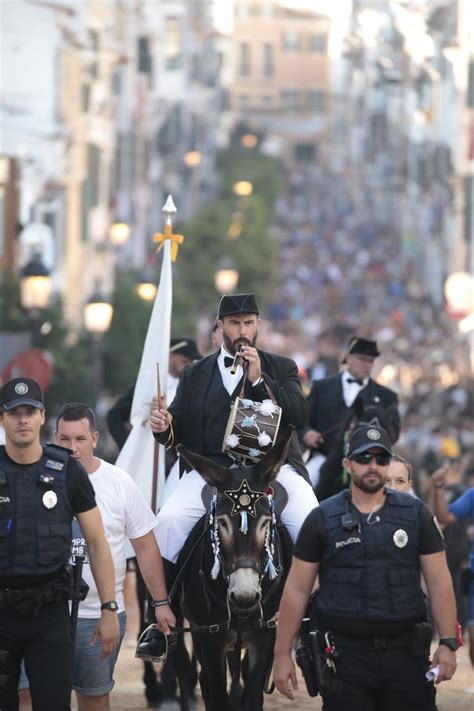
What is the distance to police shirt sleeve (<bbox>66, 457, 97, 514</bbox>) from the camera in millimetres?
8625

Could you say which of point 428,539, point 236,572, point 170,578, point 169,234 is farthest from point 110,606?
point 169,234

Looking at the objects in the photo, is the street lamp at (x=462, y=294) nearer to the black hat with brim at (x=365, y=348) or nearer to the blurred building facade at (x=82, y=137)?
the blurred building facade at (x=82, y=137)

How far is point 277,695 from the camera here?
521 inches

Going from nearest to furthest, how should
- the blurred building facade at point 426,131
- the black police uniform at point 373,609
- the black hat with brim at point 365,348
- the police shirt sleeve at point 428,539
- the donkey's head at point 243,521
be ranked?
the black police uniform at point 373,609
the police shirt sleeve at point 428,539
the donkey's head at point 243,521
the black hat with brim at point 365,348
the blurred building facade at point 426,131

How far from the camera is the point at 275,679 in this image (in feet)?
27.9

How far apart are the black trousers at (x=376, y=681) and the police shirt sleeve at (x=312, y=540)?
454mm

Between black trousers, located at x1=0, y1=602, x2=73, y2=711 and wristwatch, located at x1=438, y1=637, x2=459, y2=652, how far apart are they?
5.73ft

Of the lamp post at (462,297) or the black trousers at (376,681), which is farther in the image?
the lamp post at (462,297)

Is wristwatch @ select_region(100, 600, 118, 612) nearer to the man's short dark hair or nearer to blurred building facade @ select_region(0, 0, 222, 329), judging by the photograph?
the man's short dark hair

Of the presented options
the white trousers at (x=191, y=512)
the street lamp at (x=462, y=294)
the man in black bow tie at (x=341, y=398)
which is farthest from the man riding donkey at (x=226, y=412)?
the street lamp at (x=462, y=294)

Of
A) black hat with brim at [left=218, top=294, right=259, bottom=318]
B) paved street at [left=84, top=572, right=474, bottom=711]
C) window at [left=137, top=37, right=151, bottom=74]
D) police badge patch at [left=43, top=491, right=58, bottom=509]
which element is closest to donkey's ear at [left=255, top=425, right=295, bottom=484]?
black hat with brim at [left=218, top=294, right=259, bottom=318]

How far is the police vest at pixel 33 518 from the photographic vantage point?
8445 millimetres

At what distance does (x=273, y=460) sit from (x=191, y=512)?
2.50 ft

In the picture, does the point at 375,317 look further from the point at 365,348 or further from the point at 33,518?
the point at 33,518
